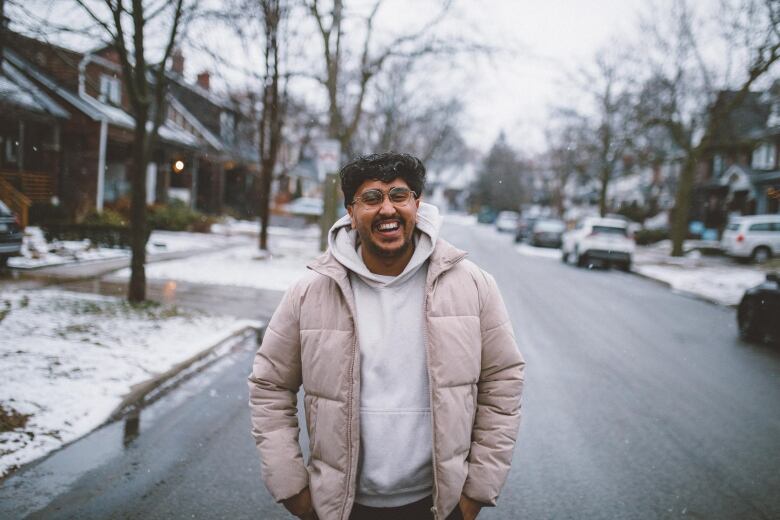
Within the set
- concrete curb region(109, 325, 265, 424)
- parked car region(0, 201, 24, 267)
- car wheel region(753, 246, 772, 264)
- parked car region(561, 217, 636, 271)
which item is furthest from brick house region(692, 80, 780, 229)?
parked car region(0, 201, 24, 267)

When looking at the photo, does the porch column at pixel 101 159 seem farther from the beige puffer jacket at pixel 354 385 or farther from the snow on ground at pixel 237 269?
the beige puffer jacket at pixel 354 385

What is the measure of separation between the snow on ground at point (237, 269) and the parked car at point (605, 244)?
9482 mm

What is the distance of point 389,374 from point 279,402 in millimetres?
434

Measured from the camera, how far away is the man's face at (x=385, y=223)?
218cm

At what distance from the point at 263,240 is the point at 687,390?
46.4 ft

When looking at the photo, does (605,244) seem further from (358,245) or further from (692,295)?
(358,245)

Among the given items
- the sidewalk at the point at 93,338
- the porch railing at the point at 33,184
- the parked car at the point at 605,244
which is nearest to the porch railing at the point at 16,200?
the porch railing at the point at 33,184

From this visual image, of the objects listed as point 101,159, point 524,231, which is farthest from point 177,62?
point 524,231

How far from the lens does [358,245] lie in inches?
92.5

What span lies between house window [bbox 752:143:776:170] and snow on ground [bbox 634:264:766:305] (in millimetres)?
18973

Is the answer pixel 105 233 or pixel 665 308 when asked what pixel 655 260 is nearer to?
pixel 665 308

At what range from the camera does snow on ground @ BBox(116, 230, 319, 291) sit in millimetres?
13023

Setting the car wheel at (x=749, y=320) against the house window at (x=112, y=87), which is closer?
the car wheel at (x=749, y=320)

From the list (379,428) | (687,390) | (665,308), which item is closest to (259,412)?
(379,428)
